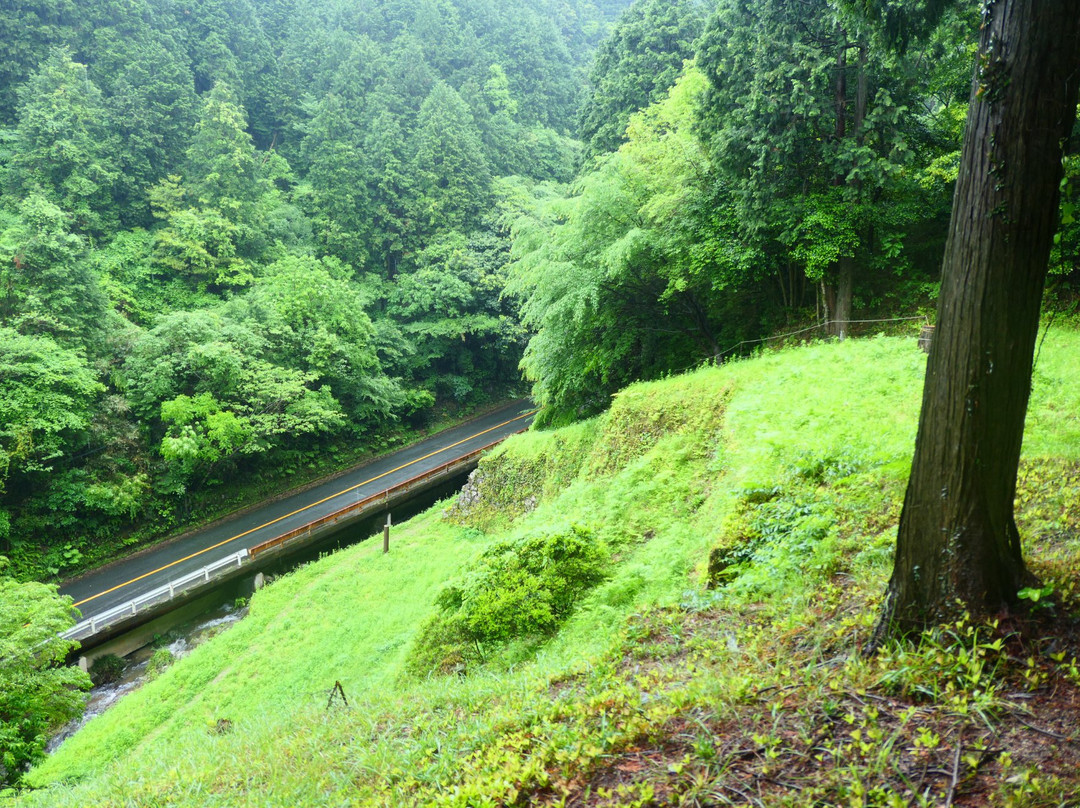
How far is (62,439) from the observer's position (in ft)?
63.6

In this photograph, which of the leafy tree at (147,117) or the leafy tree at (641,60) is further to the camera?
the leafy tree at (147,117)

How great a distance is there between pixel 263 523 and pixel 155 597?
226 inches

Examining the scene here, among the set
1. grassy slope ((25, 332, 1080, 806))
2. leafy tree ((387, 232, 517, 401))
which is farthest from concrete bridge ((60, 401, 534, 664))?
leafy tree ((387, 232, 517, 401))

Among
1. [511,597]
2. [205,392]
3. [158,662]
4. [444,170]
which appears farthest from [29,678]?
[444,170]

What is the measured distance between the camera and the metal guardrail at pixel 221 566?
1606cm

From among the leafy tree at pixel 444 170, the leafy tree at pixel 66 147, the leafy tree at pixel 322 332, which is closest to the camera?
the leafy tree at pixel 322 332

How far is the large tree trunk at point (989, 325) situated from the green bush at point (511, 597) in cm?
403

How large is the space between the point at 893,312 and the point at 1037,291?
42.8 feet

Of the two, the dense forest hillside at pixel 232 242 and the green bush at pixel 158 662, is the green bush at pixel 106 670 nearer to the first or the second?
the green bush at pixel 158 662

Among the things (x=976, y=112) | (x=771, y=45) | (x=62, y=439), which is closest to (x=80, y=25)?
(x=62, y=439)

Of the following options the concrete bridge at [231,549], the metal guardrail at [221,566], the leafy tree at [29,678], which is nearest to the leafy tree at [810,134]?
the leafy tree at [29,678]

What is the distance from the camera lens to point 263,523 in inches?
904

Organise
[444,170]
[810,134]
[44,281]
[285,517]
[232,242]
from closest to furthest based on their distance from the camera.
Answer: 1. [810,134]
2. [44,281]
3. [285,517]
4. [232,242]
5. [444,170]

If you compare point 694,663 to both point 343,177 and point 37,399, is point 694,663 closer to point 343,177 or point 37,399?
point 37,399
